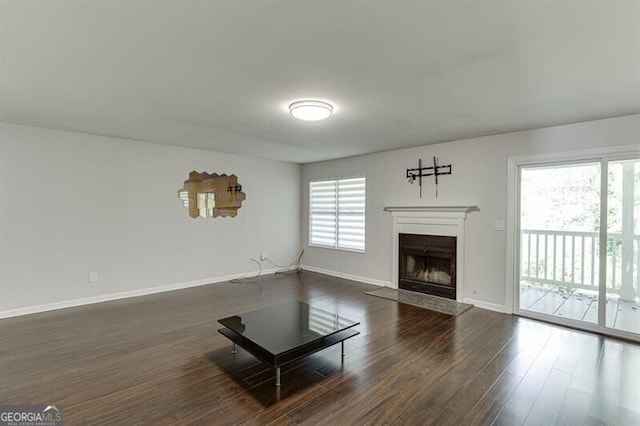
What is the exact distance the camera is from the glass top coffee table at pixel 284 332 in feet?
7.89

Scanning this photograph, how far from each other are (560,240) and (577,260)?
344 millimetres

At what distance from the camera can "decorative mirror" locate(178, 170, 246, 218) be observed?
18.2 ft

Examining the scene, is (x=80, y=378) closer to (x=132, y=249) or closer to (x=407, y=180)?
(x=132, y=249)

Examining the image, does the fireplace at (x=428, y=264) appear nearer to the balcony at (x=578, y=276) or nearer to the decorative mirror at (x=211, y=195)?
the balcony at (x=578, y=276)

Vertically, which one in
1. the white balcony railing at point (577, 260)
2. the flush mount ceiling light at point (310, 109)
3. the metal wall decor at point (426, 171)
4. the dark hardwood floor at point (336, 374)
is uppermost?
the flush mount ceiling light at point (310, 109)

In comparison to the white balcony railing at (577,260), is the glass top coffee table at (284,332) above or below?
below

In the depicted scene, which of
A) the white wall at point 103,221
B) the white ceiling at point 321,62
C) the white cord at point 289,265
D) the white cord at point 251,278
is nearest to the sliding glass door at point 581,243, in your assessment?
the white ceiling at point 321,62

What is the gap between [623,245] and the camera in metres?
3.50

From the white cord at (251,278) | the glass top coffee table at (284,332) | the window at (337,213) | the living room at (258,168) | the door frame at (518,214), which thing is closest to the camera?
the living room at (258,168)

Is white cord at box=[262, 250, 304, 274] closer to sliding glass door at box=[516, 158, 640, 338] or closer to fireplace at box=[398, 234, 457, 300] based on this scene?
fireplace at box=[398, 234, 457, 300]

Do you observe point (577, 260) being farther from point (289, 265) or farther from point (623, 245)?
point (289, 265)

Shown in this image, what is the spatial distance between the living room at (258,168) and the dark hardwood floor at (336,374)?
0.08ft

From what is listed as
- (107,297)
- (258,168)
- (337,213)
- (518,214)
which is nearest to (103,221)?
(107,297)

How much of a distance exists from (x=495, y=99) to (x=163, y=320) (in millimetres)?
4449
